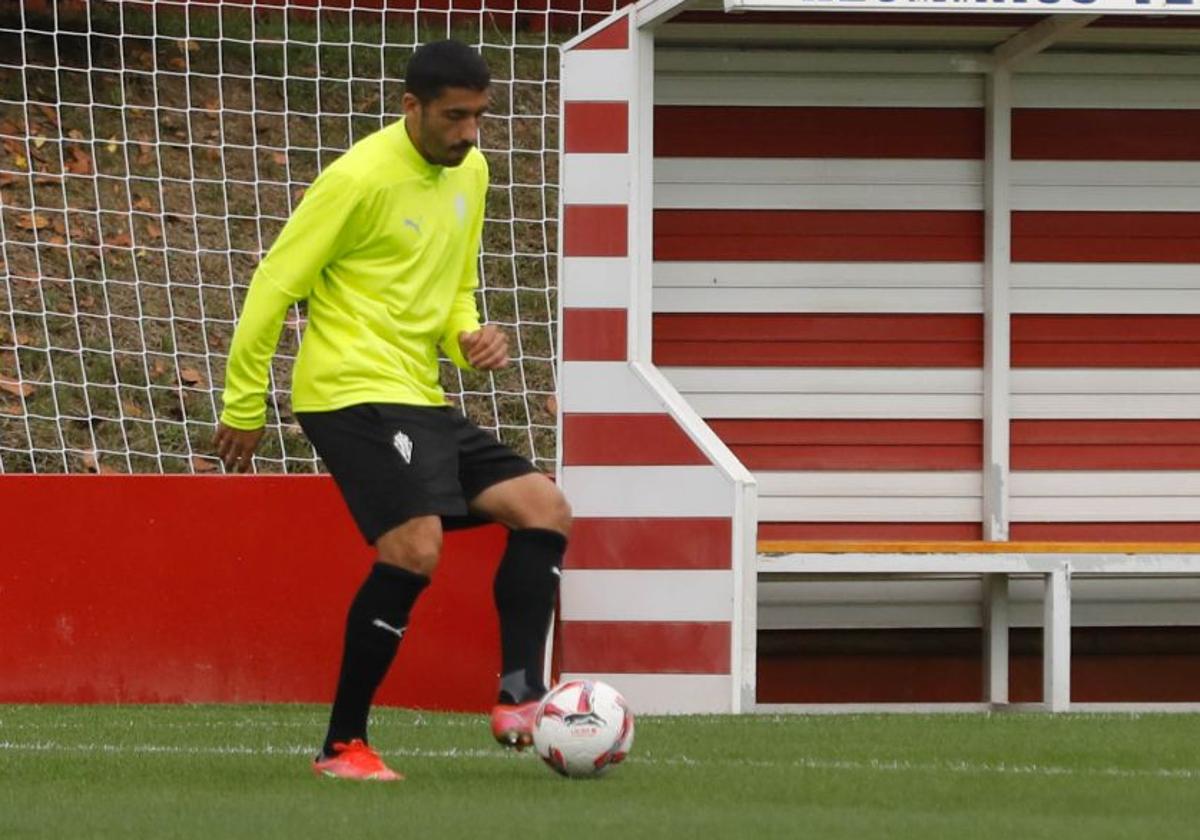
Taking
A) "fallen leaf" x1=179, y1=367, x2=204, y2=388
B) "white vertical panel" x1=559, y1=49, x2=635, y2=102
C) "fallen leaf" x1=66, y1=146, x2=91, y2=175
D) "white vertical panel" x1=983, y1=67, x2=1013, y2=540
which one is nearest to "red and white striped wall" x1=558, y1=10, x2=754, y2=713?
"white vertical panel" x1=559, y1=49, x2=635, y2=102

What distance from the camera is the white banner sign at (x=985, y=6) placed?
801 cm

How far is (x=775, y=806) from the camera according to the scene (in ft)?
17.8

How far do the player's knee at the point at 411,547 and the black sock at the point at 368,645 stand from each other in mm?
17

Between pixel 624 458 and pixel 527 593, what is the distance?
7.17ft

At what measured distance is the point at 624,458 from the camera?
8336 mm

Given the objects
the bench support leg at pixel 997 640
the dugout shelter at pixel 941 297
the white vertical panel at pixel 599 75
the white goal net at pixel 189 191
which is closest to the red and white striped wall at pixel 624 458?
the white vertical panel at pixel 599 75

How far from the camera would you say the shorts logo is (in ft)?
19.6

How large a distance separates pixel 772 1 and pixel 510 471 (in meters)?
2.29

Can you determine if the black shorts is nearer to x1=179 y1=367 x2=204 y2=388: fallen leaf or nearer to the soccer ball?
the soccer ball

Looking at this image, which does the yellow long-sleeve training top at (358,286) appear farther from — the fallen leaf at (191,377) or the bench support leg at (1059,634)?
the fallen leaf at (191,377)

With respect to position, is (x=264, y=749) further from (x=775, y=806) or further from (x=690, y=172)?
(x=690, y=172)

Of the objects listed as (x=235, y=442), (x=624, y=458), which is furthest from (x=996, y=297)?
(x=235, y=442)

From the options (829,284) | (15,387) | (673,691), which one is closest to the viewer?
(673,691)

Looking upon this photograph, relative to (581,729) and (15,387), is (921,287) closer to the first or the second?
(15,387)
